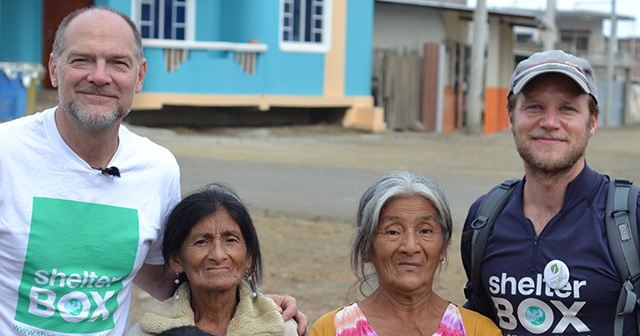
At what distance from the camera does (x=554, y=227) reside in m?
2.97

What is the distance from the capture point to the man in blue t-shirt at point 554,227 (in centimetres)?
286

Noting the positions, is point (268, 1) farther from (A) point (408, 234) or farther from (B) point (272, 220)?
(A) point (408, 234)

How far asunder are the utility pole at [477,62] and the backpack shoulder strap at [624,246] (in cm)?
2134

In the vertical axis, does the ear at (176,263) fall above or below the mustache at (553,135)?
below

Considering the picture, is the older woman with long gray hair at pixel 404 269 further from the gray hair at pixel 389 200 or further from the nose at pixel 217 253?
the nose at pixel 217 253

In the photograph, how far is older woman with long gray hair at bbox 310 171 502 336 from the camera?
303 centimetres

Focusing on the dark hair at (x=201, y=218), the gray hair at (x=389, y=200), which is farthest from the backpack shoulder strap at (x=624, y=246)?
the dark hair at (x=201, y=218)

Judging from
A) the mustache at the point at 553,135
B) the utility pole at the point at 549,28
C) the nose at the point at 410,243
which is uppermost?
the utility pole at the point at 549,28

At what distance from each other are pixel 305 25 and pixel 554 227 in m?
19.0

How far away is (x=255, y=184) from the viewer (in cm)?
1169

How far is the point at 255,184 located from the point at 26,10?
9680 millimetres

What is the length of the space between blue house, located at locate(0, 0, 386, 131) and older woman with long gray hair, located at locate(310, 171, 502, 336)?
52.3ft

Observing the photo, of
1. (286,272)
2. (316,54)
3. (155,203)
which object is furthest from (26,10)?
(155,203)

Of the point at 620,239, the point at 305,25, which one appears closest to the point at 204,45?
the point at 305,25
